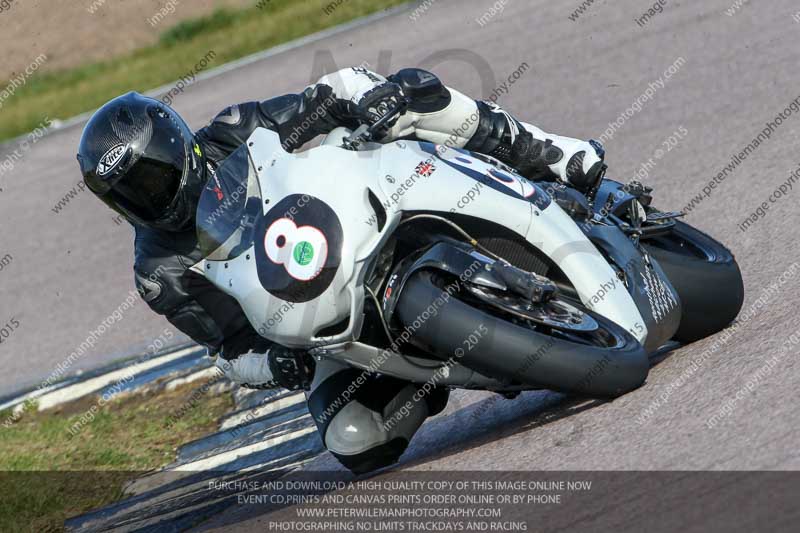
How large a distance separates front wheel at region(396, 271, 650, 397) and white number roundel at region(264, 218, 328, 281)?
32 cm

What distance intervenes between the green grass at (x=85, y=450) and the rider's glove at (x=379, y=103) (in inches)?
113

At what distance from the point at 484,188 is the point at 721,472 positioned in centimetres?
154

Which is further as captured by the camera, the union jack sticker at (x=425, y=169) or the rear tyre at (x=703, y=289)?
the rear tyre at (x=703, y=289)

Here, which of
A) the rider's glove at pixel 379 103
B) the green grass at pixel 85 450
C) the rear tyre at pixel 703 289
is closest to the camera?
the rider's glove at pixel 379 103

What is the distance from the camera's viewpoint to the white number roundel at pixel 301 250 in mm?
4164

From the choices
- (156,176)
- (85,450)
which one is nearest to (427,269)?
(156,176)

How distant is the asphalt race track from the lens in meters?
4.18

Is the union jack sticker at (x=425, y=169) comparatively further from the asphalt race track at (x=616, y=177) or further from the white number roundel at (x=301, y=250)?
the white number roundel at (x=301, y=250)

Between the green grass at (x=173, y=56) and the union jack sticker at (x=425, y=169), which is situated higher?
the union jack sticker at (x=425, y=169)

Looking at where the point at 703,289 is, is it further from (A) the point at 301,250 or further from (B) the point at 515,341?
(A) the point at 301,250

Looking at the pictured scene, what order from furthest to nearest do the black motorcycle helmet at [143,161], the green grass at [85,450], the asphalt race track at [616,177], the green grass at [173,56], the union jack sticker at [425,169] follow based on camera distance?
the green grass at [173,56] < the green grass at [85,450] < the black motorcycle helmet at [143,161] < the union jack sticker at [425,169] < the asphalt race track at [616,177]

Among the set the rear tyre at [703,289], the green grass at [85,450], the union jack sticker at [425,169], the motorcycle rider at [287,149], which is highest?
the union jack sticker at [425,169]

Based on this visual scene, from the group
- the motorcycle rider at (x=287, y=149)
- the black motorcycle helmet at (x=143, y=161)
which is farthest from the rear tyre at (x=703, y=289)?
the black motorcycle helmet at (x=143, y=161)

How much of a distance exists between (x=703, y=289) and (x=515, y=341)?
1515mm
